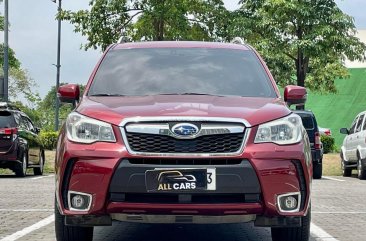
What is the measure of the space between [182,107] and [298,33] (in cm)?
3185

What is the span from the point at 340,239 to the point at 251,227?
116cm

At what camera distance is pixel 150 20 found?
34.2m

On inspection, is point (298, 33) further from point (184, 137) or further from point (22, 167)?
point (184, 137)

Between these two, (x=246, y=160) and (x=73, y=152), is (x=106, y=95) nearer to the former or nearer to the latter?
(x=73, y=152)

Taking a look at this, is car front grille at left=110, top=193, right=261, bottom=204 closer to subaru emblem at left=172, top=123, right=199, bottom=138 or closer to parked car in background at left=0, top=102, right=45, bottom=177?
subaru emblem at left=172, top=123, right=199, bottom=138

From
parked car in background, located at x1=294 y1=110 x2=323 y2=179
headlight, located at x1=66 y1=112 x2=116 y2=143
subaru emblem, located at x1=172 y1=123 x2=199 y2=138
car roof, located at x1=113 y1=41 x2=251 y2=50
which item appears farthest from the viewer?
parked car in background, located at x1=294 y1=110 x2=323 y2=179

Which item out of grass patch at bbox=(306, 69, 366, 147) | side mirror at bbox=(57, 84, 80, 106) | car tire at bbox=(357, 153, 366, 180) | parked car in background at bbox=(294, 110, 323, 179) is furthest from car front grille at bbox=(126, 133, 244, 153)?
grass patch at bbox=(306, 69, 366, 147)

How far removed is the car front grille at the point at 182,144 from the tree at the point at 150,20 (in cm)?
2759

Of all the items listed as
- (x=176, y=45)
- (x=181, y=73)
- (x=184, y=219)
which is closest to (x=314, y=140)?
(x=176, y=45)

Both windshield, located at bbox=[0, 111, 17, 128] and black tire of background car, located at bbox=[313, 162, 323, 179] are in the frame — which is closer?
windshield, located at bbox=[0, 111, 17, 128]

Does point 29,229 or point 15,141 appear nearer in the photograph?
point 29,229

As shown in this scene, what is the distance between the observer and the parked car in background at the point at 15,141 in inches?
675

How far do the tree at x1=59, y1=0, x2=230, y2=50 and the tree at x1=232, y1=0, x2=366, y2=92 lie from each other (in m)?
1.28

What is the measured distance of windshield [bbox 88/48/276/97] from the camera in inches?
269
